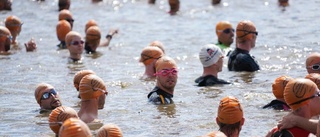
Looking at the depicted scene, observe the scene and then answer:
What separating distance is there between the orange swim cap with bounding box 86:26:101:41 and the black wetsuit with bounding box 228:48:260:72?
5.53 m

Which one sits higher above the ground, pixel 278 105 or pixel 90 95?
pixel 90 95

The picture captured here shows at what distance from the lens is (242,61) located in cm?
1922

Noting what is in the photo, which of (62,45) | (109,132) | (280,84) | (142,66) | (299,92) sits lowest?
(62,45)

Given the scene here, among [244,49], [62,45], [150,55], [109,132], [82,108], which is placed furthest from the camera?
[62,45]

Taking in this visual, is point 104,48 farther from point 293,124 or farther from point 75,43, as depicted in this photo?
point 293,124

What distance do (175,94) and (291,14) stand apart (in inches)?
538

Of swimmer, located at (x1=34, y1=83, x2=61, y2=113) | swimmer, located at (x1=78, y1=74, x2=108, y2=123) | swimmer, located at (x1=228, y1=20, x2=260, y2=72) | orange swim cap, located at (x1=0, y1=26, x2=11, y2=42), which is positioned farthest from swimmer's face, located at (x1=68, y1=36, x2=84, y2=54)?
swimmer, located at (x1=78, y1=74, x2=108, y2=123)

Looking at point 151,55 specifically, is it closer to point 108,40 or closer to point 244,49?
point 244,49

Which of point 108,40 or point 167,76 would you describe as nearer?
point 167,76

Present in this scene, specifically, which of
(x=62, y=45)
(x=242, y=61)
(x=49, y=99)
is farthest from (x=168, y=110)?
(x=62, y=45)

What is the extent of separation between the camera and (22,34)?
94.3 feet

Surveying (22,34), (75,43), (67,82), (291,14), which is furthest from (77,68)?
(291,14)

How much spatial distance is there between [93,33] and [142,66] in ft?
8.67

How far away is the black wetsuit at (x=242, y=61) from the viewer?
63.0ft
